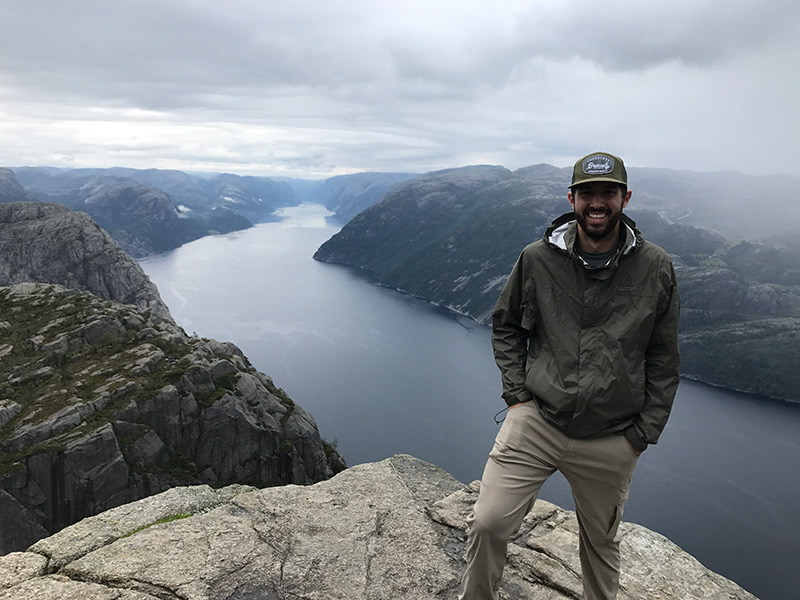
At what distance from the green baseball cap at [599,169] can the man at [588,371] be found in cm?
1

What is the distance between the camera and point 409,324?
617ft

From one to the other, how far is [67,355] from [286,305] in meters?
141

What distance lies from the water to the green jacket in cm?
8547

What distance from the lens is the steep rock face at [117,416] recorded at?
139 ft

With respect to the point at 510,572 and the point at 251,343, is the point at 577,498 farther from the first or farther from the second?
the point at 251,343

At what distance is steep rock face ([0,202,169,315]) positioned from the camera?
409ft

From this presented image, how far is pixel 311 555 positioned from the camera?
25.0ft

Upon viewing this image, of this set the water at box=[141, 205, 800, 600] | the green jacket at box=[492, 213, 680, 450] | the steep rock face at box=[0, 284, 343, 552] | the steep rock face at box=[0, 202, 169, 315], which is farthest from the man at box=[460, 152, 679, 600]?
the steep rock face at box=[0, 202, 169, 315]

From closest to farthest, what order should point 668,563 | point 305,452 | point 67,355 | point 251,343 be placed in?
point 668,563 → point 67,355 → point 305,452 → point 251,343

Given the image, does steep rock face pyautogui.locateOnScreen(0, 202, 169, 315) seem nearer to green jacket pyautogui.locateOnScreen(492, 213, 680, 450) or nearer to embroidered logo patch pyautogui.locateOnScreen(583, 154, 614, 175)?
green jacket pyautogui.locateOnScreen(492, 213, 680, 450)

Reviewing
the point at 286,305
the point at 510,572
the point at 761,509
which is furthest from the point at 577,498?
the point at 286,305

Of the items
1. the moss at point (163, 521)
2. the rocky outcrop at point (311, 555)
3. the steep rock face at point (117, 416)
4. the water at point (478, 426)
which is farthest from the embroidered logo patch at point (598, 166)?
the water at point (478, 426)

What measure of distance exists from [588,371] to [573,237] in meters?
1.58

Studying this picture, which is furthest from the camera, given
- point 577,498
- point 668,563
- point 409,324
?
point 409,324
